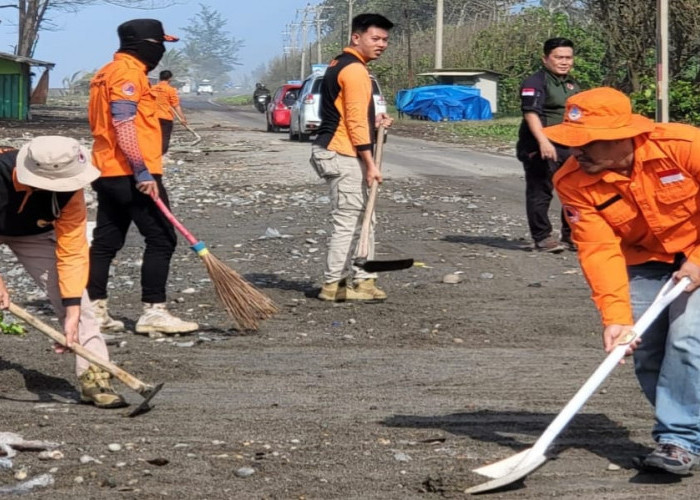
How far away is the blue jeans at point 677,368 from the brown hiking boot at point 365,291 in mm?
4305

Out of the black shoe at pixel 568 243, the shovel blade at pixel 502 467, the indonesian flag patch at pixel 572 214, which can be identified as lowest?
the black shoe at pixel 568 243

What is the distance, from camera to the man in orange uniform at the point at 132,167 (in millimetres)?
7898

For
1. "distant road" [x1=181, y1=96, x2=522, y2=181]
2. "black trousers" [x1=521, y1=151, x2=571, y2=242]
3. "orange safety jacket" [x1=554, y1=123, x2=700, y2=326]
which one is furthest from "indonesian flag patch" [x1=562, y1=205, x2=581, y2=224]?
"distant road" [x1=181, y1=96, x2=522, y2=181]

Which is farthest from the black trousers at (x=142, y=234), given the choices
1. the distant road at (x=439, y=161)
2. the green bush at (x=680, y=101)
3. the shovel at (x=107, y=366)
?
the green bush at (x=680, y=101)

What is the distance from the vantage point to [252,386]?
6.85m

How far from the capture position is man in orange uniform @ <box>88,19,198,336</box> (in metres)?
7.90

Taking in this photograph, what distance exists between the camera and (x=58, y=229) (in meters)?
6.12


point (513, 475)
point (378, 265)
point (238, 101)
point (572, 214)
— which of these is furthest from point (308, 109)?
point (238, 101)

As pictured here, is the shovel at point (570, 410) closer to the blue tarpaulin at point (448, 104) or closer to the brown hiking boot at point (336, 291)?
the brown hiking boot at point (336, 291)

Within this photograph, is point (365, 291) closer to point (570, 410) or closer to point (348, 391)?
point (348, 391)

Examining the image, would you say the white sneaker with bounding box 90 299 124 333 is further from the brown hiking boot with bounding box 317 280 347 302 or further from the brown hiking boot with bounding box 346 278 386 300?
the brown hiking boot with bounding box 346 278 386 300

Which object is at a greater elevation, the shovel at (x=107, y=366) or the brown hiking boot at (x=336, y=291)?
the shovel at (x=107, y=366)

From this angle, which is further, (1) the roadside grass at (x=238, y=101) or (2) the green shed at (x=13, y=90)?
(1) the roadside grass at (x=238, y=101)

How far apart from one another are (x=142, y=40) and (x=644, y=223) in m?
3.96
